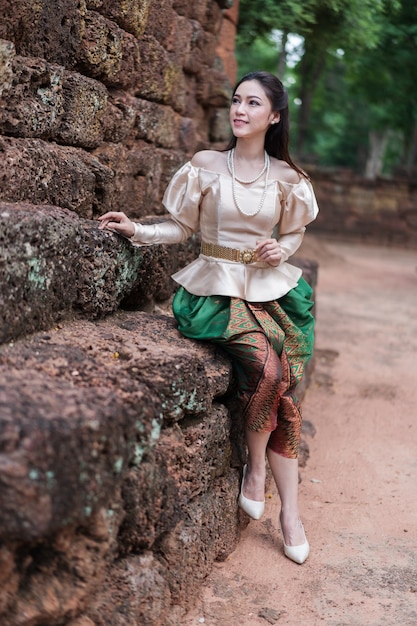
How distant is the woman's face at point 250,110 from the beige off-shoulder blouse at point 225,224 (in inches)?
8.7

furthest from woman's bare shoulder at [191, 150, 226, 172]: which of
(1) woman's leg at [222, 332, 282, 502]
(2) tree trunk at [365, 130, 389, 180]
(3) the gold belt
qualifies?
(2) tree trunk at [365, 130, 389, 180]

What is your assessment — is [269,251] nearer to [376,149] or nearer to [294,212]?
[294,212]

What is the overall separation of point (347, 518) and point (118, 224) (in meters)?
1.72

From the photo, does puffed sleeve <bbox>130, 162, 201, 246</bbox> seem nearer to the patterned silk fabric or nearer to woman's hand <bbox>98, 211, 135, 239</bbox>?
woman's hand <bbox>98, 211, 135, 239</bbox>

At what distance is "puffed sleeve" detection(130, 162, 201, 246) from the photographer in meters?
3.23

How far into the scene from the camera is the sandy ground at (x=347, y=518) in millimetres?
2734

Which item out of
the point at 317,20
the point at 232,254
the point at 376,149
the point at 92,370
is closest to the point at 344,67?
the point at 376,149

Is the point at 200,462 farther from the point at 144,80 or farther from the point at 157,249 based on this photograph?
the point at 144,80

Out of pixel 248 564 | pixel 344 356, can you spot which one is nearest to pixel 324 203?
pixel 344 356

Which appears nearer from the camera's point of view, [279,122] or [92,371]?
[92,371]

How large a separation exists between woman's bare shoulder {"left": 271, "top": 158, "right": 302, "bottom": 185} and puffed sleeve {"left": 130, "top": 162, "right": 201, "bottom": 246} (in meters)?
0.35

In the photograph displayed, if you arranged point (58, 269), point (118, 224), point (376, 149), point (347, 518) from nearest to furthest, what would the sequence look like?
1. point (58, 269)
2. point (118, 224)
3. point (347, 518)
4. point (376, 149)

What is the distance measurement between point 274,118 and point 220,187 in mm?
417

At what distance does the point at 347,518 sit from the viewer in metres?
3.48
